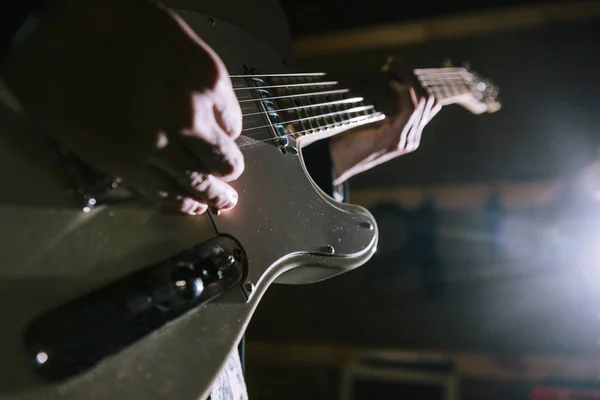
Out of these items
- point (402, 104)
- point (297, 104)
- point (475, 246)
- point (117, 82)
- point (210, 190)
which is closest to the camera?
point (117, 82)

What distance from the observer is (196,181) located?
20.1 inches

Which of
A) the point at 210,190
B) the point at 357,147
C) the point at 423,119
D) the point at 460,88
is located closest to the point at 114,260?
the point at 210,190

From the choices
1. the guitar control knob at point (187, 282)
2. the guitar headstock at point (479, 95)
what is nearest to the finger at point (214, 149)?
the guitar control knob at point (187, 282)

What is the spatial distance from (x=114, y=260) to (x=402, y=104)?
717 millimetres

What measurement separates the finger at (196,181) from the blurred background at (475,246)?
94 centimetres

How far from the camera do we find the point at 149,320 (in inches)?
19.6

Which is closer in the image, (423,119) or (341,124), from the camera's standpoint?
(341,124)

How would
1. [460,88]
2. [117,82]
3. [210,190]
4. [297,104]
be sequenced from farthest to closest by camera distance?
[460,88] → [297,104] → [210,190] → [117,82]

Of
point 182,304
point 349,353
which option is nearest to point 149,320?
point 182,304

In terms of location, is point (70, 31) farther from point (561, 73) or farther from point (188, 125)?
point (561, 73)

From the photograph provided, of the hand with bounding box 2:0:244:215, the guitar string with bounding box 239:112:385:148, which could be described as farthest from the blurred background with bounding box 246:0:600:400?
the hand with bounding box 2:0:244:215

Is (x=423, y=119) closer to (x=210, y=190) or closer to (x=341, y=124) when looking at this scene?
(x=341, y=124)

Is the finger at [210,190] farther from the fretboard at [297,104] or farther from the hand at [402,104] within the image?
the hand at [402,104]

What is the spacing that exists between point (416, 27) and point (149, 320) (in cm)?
131
